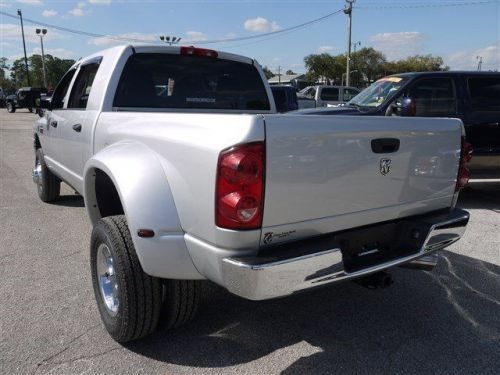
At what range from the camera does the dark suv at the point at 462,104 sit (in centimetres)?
666

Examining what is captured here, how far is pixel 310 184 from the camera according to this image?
232cm

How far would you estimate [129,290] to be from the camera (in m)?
2.61

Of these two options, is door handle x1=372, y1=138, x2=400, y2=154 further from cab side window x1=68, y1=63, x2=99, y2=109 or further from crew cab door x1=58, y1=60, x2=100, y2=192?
cab side window x1=68, y1=63, x2=99, y2=109

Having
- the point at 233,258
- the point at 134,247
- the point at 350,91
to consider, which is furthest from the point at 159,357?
the point at 350,91

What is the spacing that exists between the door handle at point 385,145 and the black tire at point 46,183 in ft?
15.7

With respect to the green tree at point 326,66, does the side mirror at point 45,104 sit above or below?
below

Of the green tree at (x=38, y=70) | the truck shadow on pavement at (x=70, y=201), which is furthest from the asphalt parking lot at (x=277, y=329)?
the green tree at (x=38, y=70)

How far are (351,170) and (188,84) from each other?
2163mm

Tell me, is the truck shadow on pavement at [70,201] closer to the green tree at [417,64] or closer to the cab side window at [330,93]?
the cab side window at [330,93]

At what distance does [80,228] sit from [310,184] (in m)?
3.77

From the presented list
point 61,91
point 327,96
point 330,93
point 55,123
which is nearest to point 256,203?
point 55,123

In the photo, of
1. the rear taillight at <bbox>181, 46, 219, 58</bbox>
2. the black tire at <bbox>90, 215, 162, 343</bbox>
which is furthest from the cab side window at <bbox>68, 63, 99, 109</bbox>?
the black tire at <bbox>90, 215, 162, 343</bbox>

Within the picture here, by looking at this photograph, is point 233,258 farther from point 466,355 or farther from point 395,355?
point 466,355

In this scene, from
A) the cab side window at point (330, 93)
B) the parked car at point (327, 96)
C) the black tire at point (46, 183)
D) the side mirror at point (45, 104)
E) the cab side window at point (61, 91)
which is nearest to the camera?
the cab side window at point (61, 91)
